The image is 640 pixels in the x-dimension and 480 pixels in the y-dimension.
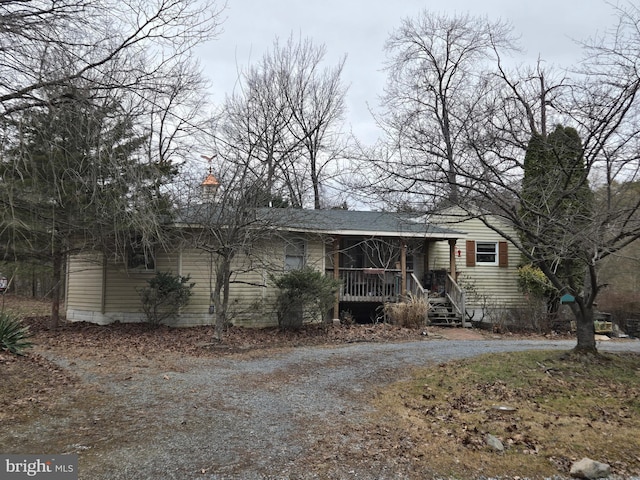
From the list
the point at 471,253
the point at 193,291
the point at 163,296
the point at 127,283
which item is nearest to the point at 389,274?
the point at 471,253

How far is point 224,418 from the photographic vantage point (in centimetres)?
508

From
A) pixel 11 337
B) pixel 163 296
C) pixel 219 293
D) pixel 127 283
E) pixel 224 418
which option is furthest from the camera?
pixel 127 283

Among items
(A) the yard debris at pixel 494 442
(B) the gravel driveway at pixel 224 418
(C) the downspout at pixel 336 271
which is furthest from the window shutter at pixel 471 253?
(A) the yard debris at pixel 494 442

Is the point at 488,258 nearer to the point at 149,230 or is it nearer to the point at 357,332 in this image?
the point at 357,332

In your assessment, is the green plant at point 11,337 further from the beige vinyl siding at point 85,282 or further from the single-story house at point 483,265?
the single-story house at point 483,265

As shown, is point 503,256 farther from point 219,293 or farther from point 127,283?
point 127,283

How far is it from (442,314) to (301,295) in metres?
5.28

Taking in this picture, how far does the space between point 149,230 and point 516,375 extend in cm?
612

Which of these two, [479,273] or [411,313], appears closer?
[411,313]

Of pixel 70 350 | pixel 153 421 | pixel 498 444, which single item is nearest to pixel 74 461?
pixel 153 421

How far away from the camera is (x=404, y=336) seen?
12.2 metres

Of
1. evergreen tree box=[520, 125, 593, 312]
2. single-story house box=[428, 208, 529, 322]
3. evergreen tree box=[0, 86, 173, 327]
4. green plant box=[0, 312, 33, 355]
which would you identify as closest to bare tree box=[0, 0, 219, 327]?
evergreen tree box=[0, 86, 173, 327]

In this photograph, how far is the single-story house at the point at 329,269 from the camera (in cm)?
1331

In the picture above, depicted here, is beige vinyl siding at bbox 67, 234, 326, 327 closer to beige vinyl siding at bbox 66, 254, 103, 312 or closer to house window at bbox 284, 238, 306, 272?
beige vinyl siding at bbox 66, 254, 103, 312
